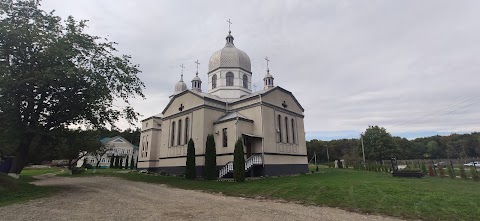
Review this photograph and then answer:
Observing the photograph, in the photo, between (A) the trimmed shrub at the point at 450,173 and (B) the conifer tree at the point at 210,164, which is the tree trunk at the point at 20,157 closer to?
(B) the conifer tree at the point at 210,164

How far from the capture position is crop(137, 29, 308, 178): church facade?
2155cm

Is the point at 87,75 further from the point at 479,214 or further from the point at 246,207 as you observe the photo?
the point at 479,214

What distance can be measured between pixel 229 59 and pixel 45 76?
743 inches

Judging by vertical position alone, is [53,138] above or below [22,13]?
below

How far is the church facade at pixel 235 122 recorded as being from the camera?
21547mm

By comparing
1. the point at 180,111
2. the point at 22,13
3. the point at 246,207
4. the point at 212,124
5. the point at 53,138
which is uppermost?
the point at 22,13

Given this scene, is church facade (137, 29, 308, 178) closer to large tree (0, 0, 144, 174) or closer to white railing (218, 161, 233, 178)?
white railing (218, 161, 233, 178)

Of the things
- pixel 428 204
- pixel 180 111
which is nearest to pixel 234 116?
pixel 180 111

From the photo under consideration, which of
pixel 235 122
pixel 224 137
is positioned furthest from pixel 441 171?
pixel 224 137

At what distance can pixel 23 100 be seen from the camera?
14352mm

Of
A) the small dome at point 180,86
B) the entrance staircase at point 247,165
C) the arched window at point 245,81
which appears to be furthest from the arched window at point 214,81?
the entrance staircase at point 247,165

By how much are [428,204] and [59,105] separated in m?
18.6

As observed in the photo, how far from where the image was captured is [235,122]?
21203 millimetres

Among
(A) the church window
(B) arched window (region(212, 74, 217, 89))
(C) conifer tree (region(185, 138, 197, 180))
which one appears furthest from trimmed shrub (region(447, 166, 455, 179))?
(B) arched window (region(212, 74, 217, 89))
